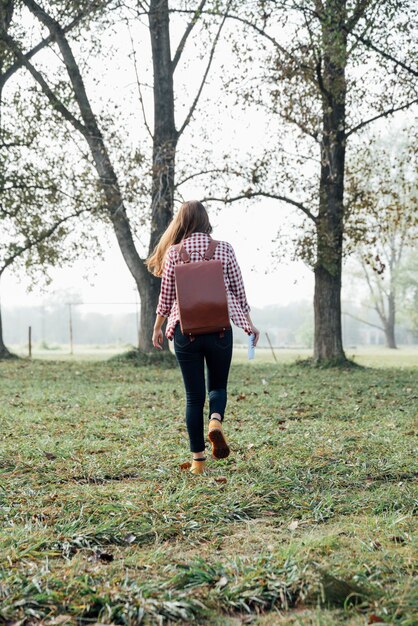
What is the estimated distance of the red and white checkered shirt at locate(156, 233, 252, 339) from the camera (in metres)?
5.42

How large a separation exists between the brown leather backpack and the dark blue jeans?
0.11 meters

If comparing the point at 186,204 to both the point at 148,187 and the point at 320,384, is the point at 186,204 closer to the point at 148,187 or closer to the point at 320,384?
the point at 320,384

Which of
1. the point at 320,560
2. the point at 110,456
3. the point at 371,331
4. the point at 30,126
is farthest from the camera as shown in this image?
the point at 371,331

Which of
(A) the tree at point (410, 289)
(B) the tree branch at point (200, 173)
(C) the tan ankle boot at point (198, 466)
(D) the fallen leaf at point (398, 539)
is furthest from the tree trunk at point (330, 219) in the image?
(A) the tree at point (410, 289)

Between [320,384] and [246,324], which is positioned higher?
[246,324]

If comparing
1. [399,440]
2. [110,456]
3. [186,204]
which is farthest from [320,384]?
[186,204]

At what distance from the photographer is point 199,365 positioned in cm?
541

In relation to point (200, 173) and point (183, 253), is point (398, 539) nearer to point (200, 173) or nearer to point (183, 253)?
point (183, 253)

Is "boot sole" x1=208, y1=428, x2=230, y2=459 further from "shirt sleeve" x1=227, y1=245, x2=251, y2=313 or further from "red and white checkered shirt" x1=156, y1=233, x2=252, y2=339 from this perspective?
"shirt sleeve" x1=227, y1=245, x2=251, y2=313

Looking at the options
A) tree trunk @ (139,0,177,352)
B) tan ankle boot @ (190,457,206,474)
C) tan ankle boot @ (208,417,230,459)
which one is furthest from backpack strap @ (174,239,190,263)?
tree trunk @ (139,0,177,352)

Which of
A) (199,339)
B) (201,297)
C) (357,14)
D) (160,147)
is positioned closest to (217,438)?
(199,339)

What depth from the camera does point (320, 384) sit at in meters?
13.4

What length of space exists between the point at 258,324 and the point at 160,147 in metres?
21.8

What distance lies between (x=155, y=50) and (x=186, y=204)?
14.4m
